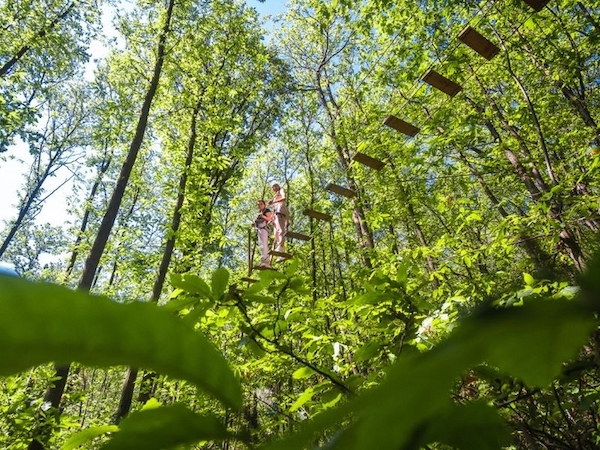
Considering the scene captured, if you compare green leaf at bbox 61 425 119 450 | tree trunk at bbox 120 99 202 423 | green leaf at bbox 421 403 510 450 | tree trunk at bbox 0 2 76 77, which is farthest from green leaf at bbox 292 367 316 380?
tree trunk at bbox 0 2 76 77

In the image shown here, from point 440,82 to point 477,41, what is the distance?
599 millimetres

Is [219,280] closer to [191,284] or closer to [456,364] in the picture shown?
[191,284]

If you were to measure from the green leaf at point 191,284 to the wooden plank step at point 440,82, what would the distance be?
4.56 meters

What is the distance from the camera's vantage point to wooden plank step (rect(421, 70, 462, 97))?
16.0 ft

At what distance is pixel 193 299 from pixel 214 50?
36.1 ft

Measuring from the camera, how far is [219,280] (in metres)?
0.98

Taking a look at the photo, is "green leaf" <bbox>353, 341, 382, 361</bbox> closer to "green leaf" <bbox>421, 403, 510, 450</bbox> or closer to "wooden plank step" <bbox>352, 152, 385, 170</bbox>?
"green leaf" <bbox>421, 403, 510, 450</bbox>

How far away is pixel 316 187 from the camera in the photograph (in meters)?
15.3

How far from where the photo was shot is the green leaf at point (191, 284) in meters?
0.99

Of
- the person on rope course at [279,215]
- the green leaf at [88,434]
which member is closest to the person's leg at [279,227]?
the person on rope course at [279,215]

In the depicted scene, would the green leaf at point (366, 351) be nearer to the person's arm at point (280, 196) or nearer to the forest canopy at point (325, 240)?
the forest canopy at point (325, 240)

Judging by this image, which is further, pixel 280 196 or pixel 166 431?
pixel 280 196

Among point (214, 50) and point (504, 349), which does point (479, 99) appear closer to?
point (214, 50)

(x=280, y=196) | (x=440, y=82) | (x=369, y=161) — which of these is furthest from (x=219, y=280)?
(x=280, y=196)
